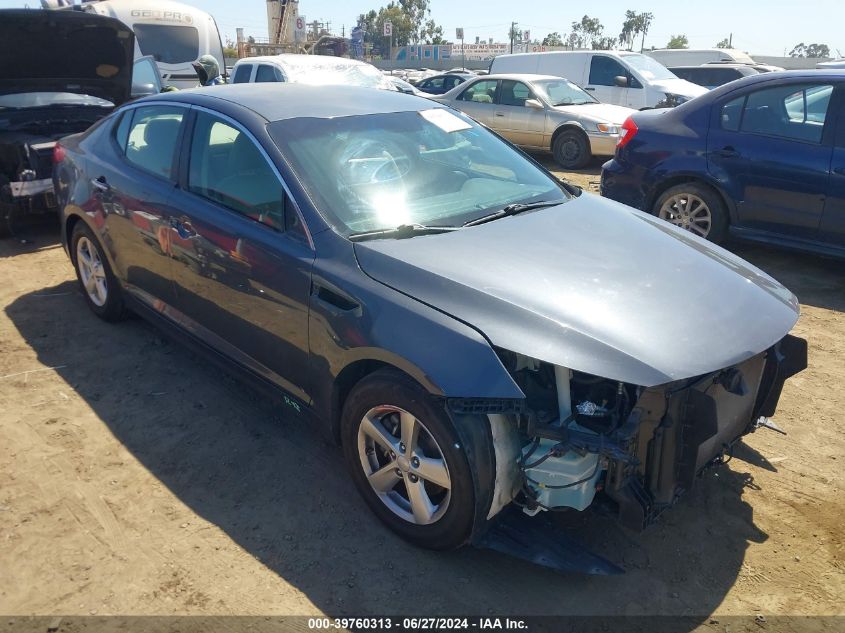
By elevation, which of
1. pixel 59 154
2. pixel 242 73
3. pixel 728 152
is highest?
pixel 242 73

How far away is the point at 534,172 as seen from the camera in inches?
158

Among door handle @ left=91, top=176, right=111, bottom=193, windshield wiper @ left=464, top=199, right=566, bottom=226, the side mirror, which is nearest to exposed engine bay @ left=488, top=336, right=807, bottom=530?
windshield wiper @ left=464, top=199, right=566, bottom=226

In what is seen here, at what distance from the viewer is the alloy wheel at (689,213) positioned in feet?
20.4

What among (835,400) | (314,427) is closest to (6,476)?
(314,427)

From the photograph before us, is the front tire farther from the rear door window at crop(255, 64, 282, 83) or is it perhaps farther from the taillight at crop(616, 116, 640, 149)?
the rear door window at crop(255, 64, 282, 83)

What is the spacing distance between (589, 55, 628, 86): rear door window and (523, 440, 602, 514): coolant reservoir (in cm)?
1270

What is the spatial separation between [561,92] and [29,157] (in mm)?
8792

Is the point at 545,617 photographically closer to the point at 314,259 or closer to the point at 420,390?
the point at 420,390

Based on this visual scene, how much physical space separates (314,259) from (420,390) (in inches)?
31.4

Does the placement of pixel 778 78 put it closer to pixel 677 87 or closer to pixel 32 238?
pixel 32 238

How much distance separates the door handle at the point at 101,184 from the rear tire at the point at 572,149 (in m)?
8.55

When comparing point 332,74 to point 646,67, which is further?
point 646,67

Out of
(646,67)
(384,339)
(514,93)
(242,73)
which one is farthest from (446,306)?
(646,67)

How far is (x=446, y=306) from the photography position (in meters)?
2.62
